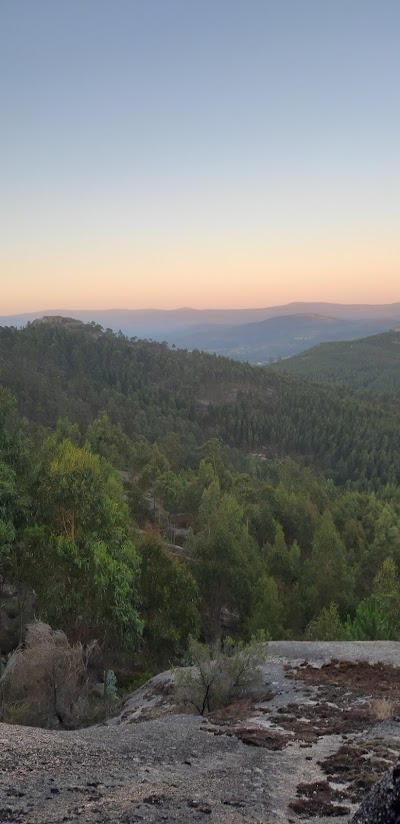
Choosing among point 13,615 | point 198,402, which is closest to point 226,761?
point 13,615

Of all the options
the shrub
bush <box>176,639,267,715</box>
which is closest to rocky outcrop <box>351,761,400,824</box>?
bush <box>176,639,267,715</box>

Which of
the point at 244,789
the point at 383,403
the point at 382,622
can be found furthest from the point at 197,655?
the point at 383,403

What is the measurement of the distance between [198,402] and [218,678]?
151 meters

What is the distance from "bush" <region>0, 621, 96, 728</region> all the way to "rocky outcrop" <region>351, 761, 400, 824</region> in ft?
46.5

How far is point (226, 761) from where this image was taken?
1193 centimetres

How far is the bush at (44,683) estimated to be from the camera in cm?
1719

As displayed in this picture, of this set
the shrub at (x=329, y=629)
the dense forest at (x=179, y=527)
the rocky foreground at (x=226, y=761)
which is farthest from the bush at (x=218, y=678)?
the shrub at (x=329, y=629)

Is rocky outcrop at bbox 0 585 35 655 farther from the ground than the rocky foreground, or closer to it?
closer to it

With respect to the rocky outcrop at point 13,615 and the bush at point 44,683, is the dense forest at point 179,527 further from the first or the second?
the bush at point 44,683

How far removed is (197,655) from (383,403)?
181475 mm

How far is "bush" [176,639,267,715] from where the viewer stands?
16.8m

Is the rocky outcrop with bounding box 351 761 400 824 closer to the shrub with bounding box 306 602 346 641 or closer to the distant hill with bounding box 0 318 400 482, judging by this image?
the shrub with bounding box 306 602 346 641

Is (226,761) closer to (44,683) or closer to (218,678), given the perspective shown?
(218,678)

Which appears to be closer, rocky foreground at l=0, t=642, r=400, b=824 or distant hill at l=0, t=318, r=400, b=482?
rocky foreground at l=0, t=642, r=400, b=824
